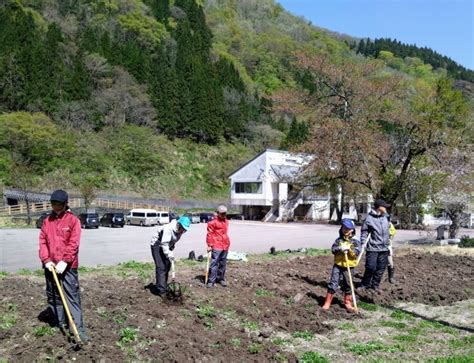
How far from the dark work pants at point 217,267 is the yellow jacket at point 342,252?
209cm

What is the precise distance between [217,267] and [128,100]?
171 ft

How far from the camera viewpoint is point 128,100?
57.2 meters

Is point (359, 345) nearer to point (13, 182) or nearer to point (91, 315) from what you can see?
point (91, 315)

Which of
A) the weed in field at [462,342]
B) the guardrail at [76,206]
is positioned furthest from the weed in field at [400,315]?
the guardrail at [76,206]

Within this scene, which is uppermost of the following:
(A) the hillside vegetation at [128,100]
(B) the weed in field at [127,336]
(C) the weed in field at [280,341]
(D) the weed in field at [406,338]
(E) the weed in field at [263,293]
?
(A) the hillside vegetation at [128,100]

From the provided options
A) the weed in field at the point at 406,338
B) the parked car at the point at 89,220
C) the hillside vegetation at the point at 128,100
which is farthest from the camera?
the hillside vegetation at the point at 128,100

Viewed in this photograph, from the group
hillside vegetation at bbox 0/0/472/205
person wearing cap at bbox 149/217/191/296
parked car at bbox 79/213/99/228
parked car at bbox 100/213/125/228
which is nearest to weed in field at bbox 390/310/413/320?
person wearing cap at bbox 149/217/191/296

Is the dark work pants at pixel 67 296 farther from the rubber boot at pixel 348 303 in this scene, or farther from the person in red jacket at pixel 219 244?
the rubber boot at pixel 348 303

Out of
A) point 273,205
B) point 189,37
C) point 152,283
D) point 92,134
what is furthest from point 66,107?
point 152,283

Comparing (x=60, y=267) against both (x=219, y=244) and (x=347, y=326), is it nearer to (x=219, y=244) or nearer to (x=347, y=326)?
(x=219, y=244)

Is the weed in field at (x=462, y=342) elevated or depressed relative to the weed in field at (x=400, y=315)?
depressed

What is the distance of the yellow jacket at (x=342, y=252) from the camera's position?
7359 millimetres

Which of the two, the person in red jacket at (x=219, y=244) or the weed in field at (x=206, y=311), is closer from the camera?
the weed in field at (x=206, y=311)

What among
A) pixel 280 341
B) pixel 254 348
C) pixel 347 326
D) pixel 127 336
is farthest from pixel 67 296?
pixel 347 326
